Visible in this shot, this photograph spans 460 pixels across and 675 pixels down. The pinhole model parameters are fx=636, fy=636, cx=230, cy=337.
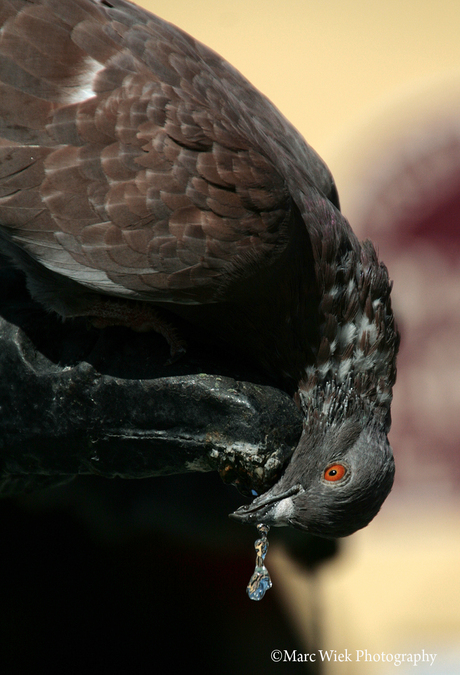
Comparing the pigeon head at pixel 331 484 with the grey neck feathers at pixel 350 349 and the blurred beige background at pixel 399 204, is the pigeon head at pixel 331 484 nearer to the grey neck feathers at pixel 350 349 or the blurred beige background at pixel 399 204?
the grey neck feathers at pixel 350 349

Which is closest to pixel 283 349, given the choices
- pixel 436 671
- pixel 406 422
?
pixel 406 422

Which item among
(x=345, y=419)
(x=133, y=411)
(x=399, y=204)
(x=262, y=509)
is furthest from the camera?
(x=399, y=204)

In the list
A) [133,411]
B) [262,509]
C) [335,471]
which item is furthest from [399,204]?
[133,411]

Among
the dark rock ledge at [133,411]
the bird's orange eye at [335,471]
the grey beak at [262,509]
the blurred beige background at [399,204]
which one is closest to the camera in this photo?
the dark rock ledge at [133,411]

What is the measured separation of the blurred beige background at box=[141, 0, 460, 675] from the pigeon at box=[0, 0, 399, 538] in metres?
1.26

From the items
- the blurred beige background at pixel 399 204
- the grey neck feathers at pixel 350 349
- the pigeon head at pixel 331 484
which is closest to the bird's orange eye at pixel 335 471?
the pigeon head at pixel 331 484

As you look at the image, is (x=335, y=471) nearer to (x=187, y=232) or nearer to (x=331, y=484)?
(x=331, y=484)

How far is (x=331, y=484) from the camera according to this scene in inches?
68.3

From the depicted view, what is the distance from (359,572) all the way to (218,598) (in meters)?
1.16

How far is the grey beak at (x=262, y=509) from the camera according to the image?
1644 mm

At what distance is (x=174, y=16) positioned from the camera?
304 cm

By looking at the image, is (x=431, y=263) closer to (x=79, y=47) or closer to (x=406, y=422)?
(x=406, y=422)

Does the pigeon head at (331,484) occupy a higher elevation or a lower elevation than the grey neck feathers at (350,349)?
lower

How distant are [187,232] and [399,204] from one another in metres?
2.05
